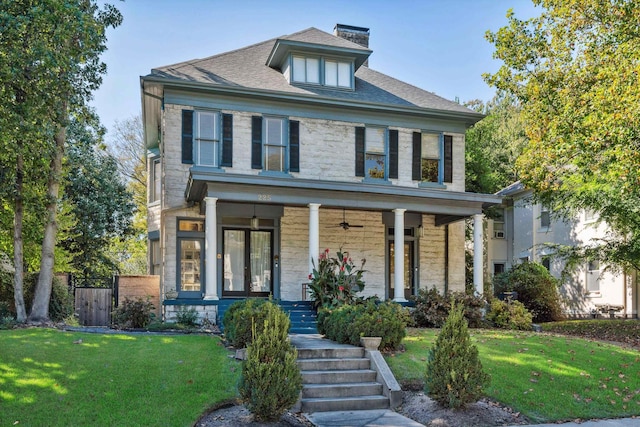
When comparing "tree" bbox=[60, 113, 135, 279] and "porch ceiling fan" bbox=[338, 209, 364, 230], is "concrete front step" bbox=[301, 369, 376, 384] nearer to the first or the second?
"porch ceiling fan" bbox=[338, 209, 364, 230]

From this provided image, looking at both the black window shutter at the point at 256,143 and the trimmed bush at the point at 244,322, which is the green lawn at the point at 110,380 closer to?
the trimmed bush at the point at 244,322

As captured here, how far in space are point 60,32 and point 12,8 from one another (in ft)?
3.25

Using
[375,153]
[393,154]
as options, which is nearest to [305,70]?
[375,153]

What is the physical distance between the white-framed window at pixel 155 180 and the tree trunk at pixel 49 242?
4.13m

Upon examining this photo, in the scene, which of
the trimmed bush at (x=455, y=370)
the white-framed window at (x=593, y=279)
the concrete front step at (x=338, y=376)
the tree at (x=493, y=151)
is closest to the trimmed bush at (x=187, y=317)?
the concrete front step at (x=338, y=376)

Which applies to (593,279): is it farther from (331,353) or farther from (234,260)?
(331,353)

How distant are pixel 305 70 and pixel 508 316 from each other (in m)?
9.46

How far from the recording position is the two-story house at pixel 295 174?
1568 cm

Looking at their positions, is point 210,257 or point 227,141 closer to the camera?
point 210,257

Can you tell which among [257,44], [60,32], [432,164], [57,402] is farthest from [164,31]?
[57,402]

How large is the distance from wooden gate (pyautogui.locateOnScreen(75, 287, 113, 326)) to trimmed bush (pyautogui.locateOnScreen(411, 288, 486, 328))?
9712 mm

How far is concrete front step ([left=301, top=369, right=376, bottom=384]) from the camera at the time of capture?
9.24 meters

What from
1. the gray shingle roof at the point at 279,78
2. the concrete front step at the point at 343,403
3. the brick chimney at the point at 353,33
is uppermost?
the brick chimney at the point at 353,33

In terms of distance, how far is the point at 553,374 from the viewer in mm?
9930
